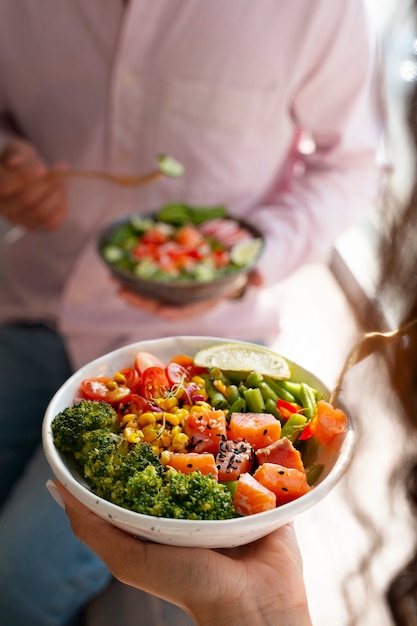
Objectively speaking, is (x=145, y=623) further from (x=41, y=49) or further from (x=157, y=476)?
(x=41, y=49)

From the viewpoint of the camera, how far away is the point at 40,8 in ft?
5.11

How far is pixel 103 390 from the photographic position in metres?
0.81

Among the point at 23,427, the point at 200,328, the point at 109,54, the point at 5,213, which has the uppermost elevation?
the point at 109,54

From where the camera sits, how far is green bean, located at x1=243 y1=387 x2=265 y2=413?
798 mm

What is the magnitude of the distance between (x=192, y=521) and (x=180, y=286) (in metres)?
0.72

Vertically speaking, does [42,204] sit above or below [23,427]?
above

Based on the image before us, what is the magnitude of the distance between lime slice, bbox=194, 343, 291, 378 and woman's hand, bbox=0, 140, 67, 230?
81 centimetres

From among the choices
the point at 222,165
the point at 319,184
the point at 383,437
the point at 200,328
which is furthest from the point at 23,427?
the point at 383,437

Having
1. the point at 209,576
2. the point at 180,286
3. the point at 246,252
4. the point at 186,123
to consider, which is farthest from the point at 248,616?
the point at 186,123

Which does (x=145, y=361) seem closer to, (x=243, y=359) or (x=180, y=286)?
(x=243, y=359)

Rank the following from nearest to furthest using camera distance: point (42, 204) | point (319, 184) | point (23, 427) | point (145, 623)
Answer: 1. point (145, 623)
2. point (42, 204)
3. point (23, 427)
4. point (319, 184)

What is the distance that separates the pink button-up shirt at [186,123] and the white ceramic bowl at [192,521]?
2.86 feet

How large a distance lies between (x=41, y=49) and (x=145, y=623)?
128cm

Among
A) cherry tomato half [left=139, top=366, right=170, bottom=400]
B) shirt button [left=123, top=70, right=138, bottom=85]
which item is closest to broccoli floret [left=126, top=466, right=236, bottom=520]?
cherry tomato half [left=139, top=366, right=170, bottom=400]
